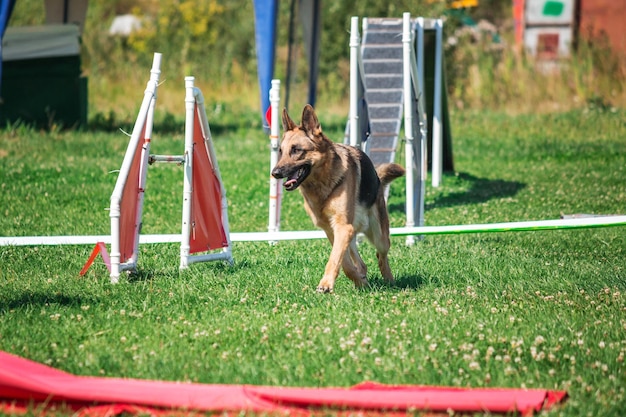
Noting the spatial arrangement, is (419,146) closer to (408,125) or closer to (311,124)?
(408,125)

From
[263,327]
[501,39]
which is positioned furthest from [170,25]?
[263,327]

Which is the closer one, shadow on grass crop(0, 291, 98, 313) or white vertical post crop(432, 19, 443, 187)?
shadow on grass crop(0, 291, 98, 313)

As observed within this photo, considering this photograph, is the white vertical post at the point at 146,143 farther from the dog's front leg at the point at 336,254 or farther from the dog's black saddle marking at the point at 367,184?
the dog's black saddle marking at the point at 367,184

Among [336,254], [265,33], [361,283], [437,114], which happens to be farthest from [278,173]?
[265,33]

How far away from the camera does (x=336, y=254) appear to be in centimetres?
628

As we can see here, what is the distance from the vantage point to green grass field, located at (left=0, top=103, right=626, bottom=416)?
4531mm

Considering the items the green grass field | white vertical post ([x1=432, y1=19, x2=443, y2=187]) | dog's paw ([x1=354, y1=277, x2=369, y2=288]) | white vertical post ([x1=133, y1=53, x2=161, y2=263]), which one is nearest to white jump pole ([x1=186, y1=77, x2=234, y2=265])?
the green grass field

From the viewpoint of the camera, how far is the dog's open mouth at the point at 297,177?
632 cm

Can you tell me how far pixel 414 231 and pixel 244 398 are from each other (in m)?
3.66

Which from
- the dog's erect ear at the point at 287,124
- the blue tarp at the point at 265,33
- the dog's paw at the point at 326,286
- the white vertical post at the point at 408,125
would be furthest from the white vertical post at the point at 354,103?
the blue tarp at the point at 265,33

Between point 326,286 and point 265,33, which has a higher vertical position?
point 265,33

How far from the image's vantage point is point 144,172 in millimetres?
6809

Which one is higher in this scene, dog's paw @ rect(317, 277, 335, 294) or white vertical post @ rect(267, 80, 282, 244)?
white vertical post @ rect(267, 80, 282, 244)

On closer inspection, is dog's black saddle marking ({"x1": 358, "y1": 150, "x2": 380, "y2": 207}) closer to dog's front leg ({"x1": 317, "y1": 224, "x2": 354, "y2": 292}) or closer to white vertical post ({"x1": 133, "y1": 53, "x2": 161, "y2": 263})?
dog's front leg ({"x1": 317, "y1": 224, "x2": 354, "y2": 292})
